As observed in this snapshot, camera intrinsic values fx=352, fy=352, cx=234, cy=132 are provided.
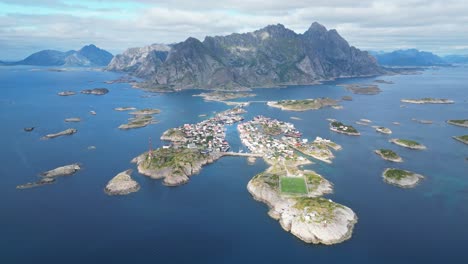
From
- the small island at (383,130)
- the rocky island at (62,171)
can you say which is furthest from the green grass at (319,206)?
the small island at (383,130)

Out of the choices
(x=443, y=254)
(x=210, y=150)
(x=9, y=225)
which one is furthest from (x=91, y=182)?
(x=443, y=254)

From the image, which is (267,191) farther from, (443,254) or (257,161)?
(443,254)

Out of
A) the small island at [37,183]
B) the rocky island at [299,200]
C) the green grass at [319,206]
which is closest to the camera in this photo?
the rocky island at [299,200]

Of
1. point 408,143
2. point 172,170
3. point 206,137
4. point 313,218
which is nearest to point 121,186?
point 172,170

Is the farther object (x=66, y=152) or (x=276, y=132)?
(x=276, y=132)

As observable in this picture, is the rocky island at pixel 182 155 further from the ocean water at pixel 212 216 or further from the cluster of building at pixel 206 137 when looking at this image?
the ocean water at pixel 212 216

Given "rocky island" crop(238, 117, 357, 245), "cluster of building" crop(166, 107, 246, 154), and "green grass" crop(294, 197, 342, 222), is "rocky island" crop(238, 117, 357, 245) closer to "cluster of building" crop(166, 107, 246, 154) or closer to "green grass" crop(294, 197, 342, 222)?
"green grass" crop(294, 197, 342, 222)

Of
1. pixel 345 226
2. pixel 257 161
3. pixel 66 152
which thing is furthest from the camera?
pixel 66 152
